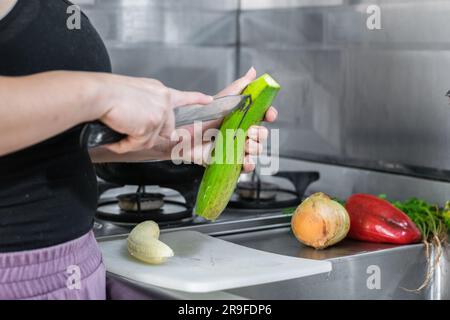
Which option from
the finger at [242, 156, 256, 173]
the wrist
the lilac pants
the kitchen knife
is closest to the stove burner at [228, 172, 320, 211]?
the finger at [242, 156, 256, 173]

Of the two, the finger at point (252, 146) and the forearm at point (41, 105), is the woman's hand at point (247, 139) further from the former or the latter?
the forearm at point (41, 105)

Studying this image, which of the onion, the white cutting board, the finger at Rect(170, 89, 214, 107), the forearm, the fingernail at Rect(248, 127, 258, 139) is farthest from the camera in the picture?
the onion

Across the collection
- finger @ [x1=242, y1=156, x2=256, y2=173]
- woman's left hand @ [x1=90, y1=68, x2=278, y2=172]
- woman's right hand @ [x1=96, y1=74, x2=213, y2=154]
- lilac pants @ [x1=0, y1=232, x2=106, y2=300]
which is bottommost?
Result: lilac pants @ [x1=0, y1=232, x2=106, y2=300]

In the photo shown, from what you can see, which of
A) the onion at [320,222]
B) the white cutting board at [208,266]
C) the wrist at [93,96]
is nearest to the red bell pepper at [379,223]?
the onion at [320,222]

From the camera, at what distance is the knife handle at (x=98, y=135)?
0.81 m

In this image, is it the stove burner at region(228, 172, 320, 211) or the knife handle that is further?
the stove burner at region(228, 172, 320, 211)

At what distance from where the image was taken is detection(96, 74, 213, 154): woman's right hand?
78 centimetres

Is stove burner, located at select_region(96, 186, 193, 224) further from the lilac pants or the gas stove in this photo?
the lilac pants

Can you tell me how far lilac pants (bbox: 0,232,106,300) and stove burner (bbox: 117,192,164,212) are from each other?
48 cm

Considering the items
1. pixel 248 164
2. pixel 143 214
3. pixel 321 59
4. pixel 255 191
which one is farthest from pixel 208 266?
pixel 321 59

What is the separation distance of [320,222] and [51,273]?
18.4 inches

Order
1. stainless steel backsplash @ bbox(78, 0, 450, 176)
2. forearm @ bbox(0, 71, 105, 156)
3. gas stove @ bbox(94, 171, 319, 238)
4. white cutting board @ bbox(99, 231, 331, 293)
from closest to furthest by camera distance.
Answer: forearm @ bbox(0, 71, 105, 156) → white cutting board @ bbox(99, 231, 331, 293) → gas stove @ bbox(94, 171, 319, 238) → stainless steel backsplash @ bbox(78, 0, 450, 176)

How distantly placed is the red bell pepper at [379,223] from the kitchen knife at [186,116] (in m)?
0.36

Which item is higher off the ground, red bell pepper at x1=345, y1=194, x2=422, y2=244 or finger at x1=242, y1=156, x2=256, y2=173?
finger at x1=242, y1=156, x2=256, y2=173
